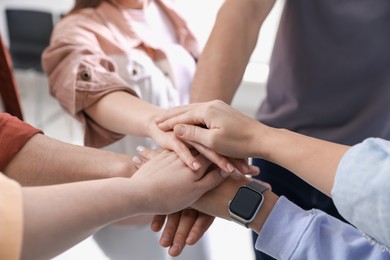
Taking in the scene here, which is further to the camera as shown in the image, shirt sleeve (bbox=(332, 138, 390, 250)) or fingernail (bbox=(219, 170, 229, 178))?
fingernail (bbox=(219, 170, 229, 178))

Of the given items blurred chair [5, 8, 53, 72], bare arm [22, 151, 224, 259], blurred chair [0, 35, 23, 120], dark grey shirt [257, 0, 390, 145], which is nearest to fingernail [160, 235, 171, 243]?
bare arm [22, 151, 224, 259]

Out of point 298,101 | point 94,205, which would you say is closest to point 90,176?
point 94,205

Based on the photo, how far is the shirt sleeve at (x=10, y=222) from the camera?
0.56 meters

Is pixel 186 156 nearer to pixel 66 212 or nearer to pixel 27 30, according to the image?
pixel 66 212

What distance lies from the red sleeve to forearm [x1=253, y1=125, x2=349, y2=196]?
0.44 metres

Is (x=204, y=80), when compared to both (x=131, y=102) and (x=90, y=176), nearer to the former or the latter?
(x=131, y=102)

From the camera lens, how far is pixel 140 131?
125 cm

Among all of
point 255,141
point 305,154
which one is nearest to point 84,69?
point 255,141

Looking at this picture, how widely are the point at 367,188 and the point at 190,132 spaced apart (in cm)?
43

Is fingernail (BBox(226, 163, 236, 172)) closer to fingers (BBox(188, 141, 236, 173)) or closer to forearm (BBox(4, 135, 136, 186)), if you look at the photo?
fingers (BBox(188, 141, 236, 173))

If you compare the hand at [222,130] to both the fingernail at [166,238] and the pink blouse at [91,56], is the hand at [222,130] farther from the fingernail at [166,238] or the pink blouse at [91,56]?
the pink blouse at [91,56]

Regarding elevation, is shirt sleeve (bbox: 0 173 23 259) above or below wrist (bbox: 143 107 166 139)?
above

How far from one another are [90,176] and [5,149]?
Answer: 0.67 ft

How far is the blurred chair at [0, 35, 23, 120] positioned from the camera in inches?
51.0
